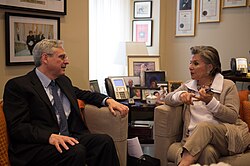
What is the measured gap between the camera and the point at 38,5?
108 inches

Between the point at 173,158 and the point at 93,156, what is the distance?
0.61 metres

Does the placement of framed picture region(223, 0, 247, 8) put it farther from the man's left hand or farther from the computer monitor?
the man's left hand

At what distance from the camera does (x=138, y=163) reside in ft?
8.54

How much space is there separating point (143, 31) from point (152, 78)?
1.11 meters

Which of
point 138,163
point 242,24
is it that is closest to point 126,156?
point 138,163

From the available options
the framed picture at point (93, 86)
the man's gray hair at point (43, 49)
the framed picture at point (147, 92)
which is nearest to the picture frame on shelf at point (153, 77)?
the framed picture at point (147, 92)

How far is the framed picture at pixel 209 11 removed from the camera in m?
4.09

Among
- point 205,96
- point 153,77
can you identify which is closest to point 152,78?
point 153,77

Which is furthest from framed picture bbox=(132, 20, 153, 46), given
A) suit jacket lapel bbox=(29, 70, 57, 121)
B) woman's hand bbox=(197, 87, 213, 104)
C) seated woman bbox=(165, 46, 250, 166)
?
suit jacket lapel bbox=(29, 70, 57, 121)

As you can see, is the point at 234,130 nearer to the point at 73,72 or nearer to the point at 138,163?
the point at 138,163

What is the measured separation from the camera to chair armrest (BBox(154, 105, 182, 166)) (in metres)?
2.63

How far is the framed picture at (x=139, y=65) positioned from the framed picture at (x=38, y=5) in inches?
→ 47.4

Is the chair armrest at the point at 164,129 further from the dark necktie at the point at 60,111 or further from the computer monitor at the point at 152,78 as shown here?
the computer monitor at the point at 152,78

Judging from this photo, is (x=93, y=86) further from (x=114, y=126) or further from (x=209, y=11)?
(x=209, y=11)
